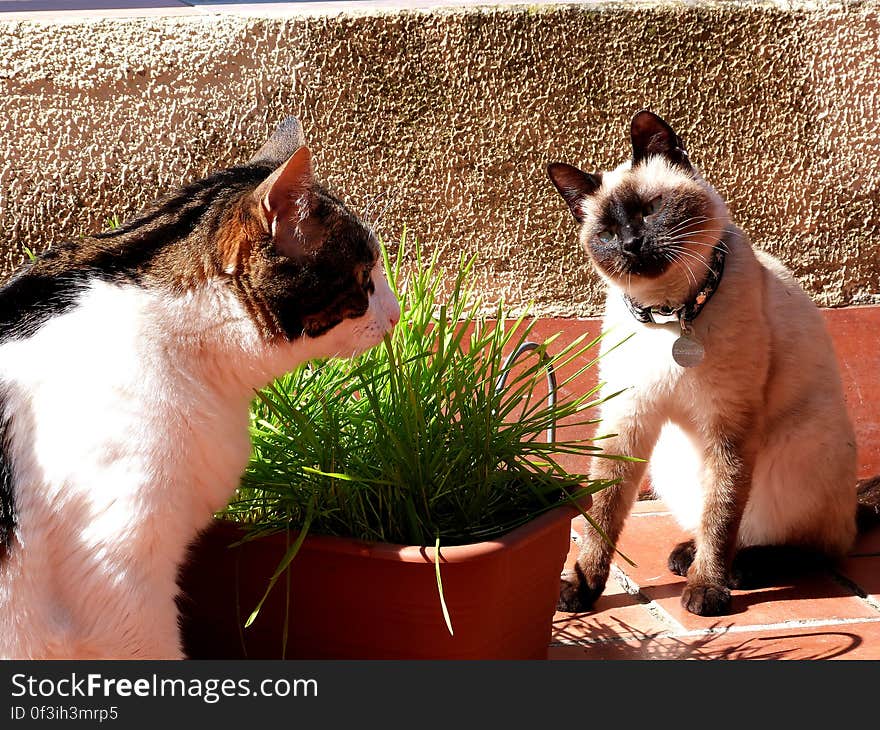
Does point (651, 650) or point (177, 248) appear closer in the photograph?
point (177, 248)

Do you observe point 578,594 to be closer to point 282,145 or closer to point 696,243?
point 696,243

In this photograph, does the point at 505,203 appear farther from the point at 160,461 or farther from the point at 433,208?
the point at 160,461

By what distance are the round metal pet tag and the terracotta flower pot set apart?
61 centimetres

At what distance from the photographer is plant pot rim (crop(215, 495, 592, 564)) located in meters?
1.58

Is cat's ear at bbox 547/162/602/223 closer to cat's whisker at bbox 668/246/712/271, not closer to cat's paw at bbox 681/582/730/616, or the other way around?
cat's whisker at bbox 668/246/712/271

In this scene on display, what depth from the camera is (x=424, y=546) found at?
167cm

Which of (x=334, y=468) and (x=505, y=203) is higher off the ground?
(x=505, y=203)

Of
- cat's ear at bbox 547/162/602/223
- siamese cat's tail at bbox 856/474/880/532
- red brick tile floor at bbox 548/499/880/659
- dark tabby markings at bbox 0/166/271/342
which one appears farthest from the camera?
siamese cat's tail at bbox 856/474/880/532

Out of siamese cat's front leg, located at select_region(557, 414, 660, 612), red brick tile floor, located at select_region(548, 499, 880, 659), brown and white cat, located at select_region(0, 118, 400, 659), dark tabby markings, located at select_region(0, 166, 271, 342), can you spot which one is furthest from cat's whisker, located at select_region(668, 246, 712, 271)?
dark tabby markings, located at select_region(0, 166, 271, 342)

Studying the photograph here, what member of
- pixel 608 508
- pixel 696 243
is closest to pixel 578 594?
pixel 608 508

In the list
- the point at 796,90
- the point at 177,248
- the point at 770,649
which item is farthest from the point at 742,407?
the point at 177,248

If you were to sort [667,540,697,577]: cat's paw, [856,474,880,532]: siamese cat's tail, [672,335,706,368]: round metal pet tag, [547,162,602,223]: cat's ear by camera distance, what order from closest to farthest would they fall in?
[672,335,706,368]: round metal pet tag < [547,162,602,223]: cat's ear < [667,540,697,577]: cat's paw < [856,474,880,532]: siamese cat's tail

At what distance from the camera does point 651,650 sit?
209 cm

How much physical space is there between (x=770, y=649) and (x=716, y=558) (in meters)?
0.33
